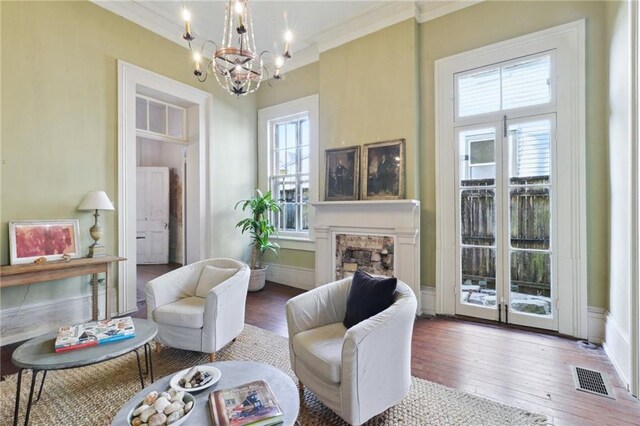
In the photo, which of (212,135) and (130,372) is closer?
(130,372)

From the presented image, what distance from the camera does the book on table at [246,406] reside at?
1226 mm

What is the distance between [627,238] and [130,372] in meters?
3.91

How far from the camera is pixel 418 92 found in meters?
3.72

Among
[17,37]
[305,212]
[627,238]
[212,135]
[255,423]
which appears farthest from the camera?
[305,212]

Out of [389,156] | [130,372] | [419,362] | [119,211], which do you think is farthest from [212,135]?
[419,362]

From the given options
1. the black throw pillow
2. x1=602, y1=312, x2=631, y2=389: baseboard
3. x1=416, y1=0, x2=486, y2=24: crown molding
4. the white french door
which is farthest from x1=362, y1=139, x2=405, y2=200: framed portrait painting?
x1=602, y1=312, x2=631, y2=389: baseboard

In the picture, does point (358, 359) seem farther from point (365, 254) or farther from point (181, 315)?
point (365, 254)

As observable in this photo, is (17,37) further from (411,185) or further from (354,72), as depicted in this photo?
(411,185)

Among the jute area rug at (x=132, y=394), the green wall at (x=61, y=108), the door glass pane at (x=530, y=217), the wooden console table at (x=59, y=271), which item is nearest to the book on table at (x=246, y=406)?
the jute area rug at (x=132, y=394)

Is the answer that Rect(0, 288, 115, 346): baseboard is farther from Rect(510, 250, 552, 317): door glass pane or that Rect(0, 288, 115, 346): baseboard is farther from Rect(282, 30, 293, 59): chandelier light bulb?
Rect(510, 250, 552, 317): door glass pane

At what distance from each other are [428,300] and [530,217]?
4.77 ft

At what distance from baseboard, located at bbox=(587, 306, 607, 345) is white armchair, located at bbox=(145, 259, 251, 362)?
3.28m

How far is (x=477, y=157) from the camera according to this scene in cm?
345

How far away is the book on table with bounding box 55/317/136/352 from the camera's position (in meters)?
1.78
